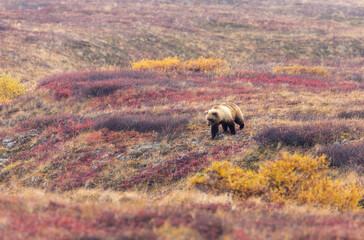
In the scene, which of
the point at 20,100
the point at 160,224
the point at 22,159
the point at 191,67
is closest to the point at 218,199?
the point at 160,224

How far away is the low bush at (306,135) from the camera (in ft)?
27.9

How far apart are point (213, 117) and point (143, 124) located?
3.34 metres

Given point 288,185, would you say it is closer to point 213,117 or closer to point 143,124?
point 213,117

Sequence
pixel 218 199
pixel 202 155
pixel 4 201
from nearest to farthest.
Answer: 1. pixel 4 201
2. pixel 218 199
3. pixel 202 155

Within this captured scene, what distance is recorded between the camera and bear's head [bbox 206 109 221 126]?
28.9 ft

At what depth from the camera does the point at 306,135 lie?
8.52 m

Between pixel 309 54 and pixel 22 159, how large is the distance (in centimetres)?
3468

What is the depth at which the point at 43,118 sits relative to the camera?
13.0m

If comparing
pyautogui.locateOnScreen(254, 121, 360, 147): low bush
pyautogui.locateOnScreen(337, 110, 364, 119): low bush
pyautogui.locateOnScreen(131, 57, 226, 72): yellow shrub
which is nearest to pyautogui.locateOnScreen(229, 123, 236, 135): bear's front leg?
pyautogui.locateOnScreen(254, 121, 360, 147): low bush

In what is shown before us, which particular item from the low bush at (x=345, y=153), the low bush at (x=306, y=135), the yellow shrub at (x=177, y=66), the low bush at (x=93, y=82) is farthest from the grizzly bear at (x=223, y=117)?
the yellow shrub at (x=177, y=66)

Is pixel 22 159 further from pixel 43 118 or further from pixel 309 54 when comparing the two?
pixel 309 54

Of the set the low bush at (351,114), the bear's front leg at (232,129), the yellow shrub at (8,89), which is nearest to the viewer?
the bear's front leg at (232,129)

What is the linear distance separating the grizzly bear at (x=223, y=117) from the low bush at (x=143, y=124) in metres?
1.84

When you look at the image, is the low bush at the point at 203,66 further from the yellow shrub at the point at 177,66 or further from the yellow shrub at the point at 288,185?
the yellow shrub at the point at 288,185
